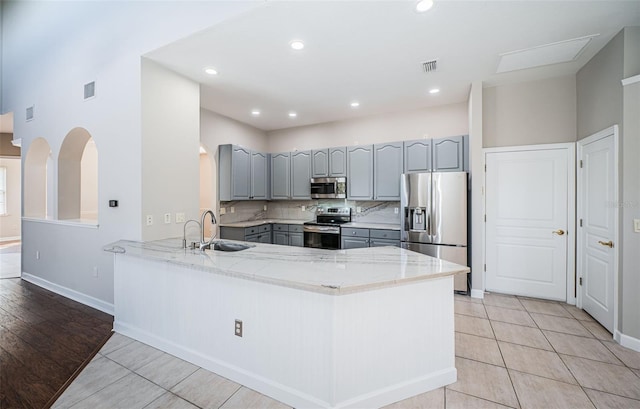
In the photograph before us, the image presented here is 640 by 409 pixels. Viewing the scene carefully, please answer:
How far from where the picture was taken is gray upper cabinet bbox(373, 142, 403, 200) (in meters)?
4.56

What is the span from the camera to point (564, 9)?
7.35 feet

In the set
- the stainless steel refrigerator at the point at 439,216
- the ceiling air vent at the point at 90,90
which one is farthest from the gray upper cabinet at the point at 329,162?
the ceiling air vent at the point at 90,90

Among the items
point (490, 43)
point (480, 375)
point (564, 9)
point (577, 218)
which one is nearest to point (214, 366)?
point (480, 375)

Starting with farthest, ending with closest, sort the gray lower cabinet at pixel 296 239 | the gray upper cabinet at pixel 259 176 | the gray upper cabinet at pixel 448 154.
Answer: the gray upper cabinet at pixel 259 176 < the gray lower cabinet at pixel 296 239 < the gray upper cabinet at pixel 448 154

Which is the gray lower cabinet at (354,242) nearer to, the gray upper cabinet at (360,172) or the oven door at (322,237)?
the oven door at (322,237)

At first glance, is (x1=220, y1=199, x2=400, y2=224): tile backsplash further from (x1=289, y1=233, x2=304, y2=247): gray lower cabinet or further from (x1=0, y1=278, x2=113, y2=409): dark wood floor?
(x1=0, y1=278, x2=113, y2=409): dark wood floor

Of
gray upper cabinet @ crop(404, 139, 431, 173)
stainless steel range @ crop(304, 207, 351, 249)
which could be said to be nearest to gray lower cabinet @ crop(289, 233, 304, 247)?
stainless steel range @ crop(304, 207, 351, 249)

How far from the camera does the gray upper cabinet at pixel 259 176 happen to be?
529cm

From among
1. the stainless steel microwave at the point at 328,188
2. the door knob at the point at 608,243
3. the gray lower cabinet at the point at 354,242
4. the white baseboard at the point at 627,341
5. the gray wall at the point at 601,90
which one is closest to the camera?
the white baseboard at the point at 627,341

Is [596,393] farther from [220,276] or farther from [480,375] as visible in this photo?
[220,276]

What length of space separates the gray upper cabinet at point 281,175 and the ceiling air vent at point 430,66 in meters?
2.97

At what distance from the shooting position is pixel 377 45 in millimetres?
2727

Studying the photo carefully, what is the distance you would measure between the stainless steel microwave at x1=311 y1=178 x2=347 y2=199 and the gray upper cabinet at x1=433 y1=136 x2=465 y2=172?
1.53 meters

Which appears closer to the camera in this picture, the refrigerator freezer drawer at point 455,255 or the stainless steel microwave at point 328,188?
the refrigerator freezer drawer at point 455,255
